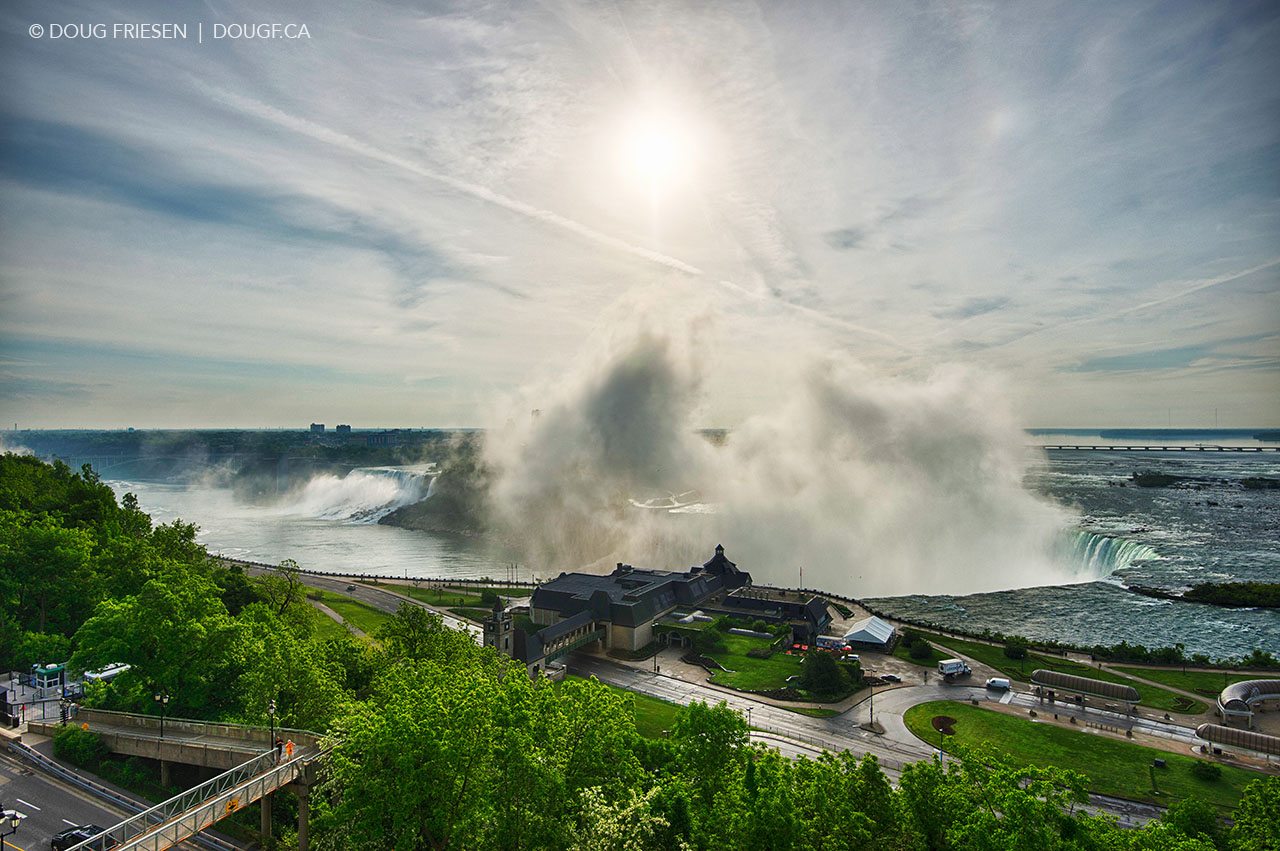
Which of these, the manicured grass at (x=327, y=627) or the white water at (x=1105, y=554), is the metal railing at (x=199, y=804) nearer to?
the manicured grass at (x=327, y=627)

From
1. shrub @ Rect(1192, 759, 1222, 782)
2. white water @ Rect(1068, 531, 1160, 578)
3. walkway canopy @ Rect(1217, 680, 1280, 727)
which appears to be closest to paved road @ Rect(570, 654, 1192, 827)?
walkway canopy @ Rect(1217, 680, 1280, 727)

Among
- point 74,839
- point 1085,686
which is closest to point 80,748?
point 74,839

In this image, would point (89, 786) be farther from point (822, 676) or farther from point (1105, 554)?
point (1105, 554)

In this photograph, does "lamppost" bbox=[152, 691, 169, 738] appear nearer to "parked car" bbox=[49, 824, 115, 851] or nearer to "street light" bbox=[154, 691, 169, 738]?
"street light" bbox=[154, 691, 169, 738]

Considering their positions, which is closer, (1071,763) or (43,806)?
(43,806)

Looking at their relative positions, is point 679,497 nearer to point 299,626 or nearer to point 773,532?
point 773,532

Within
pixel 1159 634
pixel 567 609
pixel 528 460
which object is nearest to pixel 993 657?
pixel 1159 634
